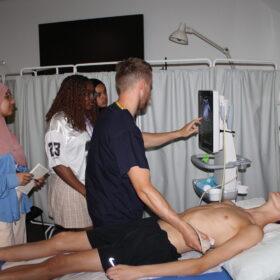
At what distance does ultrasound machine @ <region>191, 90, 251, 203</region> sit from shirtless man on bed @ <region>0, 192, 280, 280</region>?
0.72ft

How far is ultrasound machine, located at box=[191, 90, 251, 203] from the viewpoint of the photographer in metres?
1.82

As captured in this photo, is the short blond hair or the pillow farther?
the short blond hair

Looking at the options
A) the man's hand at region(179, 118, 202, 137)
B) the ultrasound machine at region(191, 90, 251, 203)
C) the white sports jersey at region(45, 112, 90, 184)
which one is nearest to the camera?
the ultrasound machine at region(191, 90, 251, 203)

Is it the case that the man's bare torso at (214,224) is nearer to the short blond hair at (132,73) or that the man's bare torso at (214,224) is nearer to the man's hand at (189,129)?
the man's hand at (189,129)

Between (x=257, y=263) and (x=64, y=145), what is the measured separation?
1.27 meters

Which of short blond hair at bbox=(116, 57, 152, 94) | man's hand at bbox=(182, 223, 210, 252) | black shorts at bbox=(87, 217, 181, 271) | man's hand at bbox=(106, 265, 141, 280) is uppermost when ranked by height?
short blond hair at bbox=(116, 57, 152, 94)

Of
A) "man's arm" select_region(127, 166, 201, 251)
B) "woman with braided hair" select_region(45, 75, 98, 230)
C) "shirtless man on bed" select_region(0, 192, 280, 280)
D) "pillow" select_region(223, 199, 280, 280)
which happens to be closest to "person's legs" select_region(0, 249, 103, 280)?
"shirtless man on bed" select_region(0, 192, 280, 280)

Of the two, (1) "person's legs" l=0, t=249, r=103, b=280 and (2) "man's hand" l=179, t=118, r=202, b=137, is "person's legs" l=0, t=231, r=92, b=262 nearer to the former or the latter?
(1) "person's legs" l=0, t=249, r=103, b=280

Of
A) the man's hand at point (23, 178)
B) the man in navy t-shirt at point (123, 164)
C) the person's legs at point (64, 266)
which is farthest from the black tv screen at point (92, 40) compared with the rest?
the person's legs at point (64, 266)

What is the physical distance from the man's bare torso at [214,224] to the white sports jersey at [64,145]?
694 mm

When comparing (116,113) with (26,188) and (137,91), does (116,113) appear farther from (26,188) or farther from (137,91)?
(26,188)

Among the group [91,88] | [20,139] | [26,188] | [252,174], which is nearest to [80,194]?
[26,188]

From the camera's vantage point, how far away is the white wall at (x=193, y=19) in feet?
13.6

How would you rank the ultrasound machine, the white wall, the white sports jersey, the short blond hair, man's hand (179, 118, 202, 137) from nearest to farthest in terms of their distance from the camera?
the short blond hair, the ultrasound machine, the white sports jersey, man's hand (179, 118, 202, 137), the white wall
